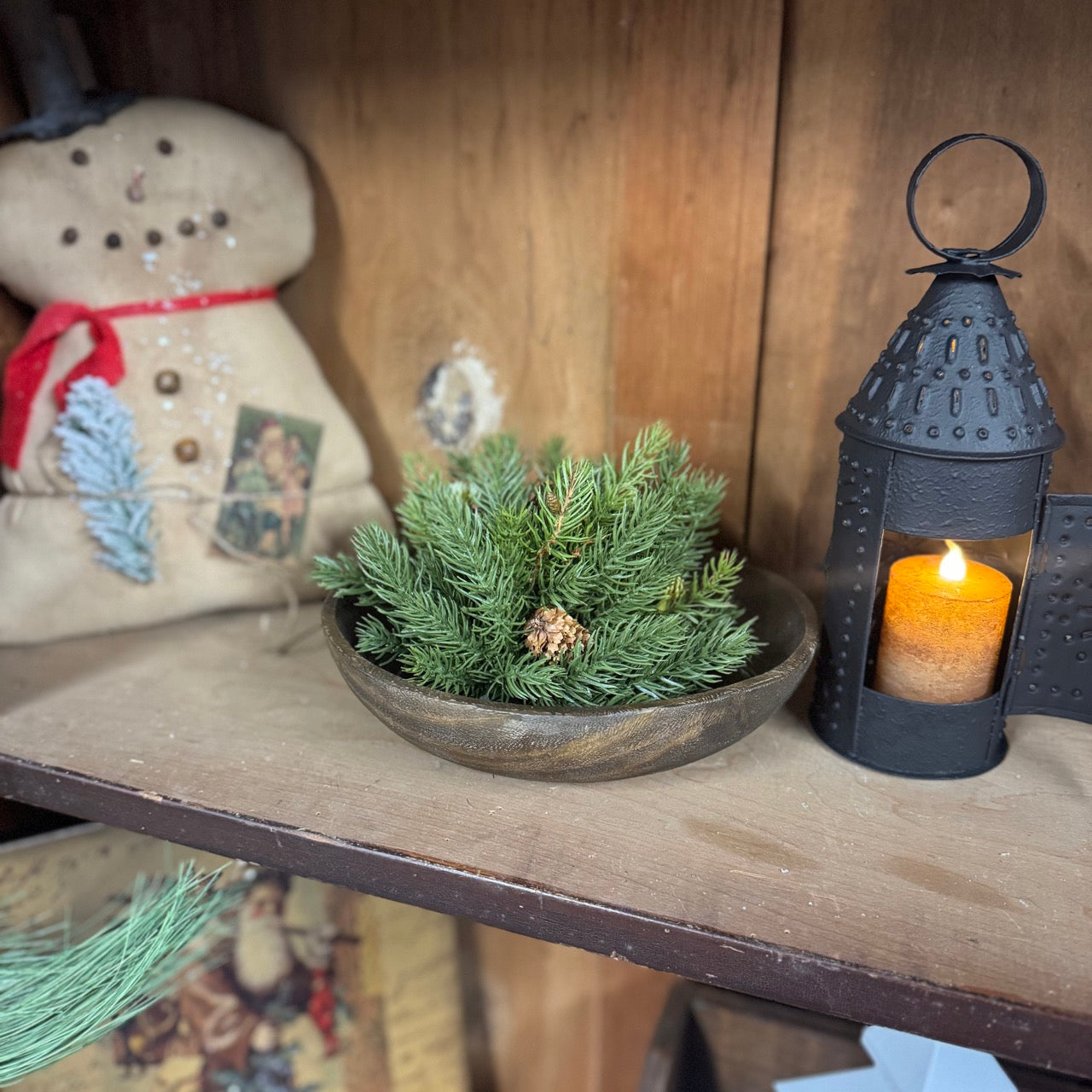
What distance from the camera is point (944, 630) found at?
553mm

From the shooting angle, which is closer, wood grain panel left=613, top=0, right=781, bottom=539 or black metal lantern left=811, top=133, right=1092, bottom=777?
black metal lantern left=811, top=133, right=1092, bottom=777

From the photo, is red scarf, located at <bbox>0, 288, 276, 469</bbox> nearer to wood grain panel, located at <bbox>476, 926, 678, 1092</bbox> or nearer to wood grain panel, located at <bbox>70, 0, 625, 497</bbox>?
wood grain panel, located at <bbox>70, 0, 625, 497</bbox>

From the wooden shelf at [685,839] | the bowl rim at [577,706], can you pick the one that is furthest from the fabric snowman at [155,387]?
the bowl rim at [577,706]

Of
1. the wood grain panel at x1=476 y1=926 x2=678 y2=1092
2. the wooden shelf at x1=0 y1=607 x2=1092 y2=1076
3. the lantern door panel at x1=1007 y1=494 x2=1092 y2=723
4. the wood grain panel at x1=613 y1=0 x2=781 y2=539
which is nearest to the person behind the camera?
the wooden shelf at x1=0 y1=607 x2=1092 y2=1076

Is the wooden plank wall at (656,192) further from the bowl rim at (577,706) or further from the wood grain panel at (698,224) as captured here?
the bowl rim at (577,706)

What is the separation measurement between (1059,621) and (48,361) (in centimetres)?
71

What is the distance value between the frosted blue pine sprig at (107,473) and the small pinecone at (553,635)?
36 cm

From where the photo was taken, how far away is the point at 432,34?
0.72m

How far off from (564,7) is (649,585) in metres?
0.43

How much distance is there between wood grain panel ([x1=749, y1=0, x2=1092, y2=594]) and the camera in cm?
59

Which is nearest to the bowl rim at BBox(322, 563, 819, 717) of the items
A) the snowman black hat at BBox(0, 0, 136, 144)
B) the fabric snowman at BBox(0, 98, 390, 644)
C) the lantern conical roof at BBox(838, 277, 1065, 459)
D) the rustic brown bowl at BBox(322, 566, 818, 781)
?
the rustic brown bowl at BBox(322, 566, 818, 781)

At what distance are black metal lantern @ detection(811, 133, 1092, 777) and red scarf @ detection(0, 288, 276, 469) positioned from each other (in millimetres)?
522

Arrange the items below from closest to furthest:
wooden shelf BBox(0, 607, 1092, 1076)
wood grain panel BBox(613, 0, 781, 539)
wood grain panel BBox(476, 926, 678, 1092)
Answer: wooden shelf BBox(0, 607, 1092, 1076) → wood grain panel BBox(613, 0, 781, 539) → wood grain panel BBox(476, 926, 678, 1092)

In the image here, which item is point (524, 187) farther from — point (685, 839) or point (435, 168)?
point (685, 839)
